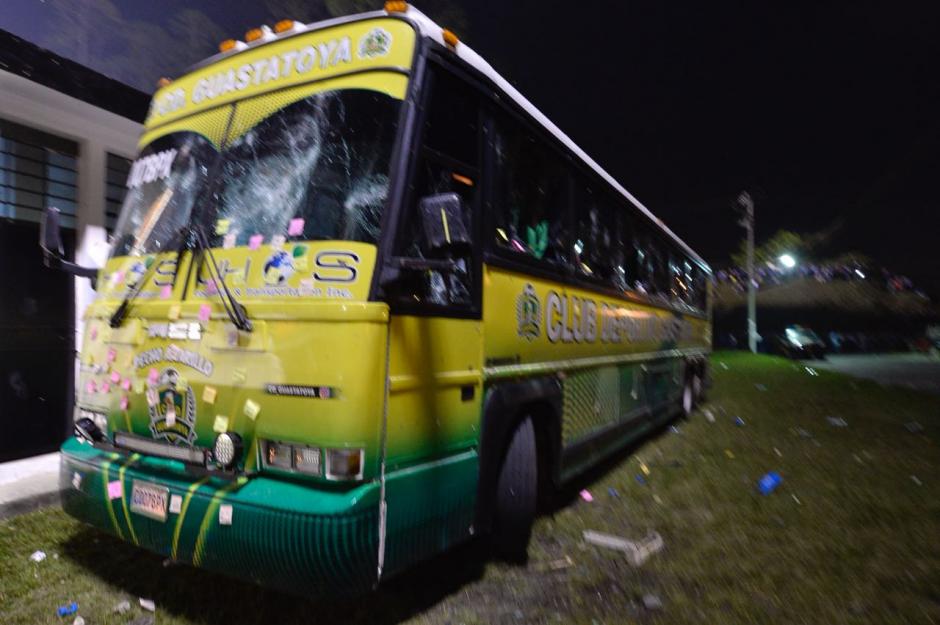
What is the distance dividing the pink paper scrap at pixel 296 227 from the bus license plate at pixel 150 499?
4.56 ft

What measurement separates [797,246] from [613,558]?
41157mm

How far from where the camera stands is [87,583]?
363 centimetres

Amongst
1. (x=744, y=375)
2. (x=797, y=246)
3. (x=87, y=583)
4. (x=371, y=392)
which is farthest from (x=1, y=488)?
(x=797, y=246)

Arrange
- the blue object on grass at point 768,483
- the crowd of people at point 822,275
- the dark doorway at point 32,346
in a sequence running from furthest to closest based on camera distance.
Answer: the crowd of people at point 822,275
the blue object on grass at point 768,483
the dark doorway at point 32,346

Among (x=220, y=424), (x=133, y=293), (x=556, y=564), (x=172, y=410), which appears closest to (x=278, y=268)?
(x=220, y=424)

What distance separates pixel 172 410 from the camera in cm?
304

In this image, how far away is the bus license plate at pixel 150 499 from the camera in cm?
293

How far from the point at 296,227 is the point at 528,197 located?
1.85 meters

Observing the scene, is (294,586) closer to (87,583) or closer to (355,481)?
(355,481)

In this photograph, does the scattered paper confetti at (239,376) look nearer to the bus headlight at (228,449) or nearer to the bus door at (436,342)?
the bus headlight at (228,449)

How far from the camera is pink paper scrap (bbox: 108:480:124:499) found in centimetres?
311

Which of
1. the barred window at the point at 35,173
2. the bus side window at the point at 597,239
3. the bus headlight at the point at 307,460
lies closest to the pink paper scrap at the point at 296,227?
the bus headlight at the point at 307,460

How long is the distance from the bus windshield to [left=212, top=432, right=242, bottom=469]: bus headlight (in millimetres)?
986

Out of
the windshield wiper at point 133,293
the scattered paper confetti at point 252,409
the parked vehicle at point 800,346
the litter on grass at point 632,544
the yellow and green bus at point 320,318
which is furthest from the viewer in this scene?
the parked vehicle at point 800,346
